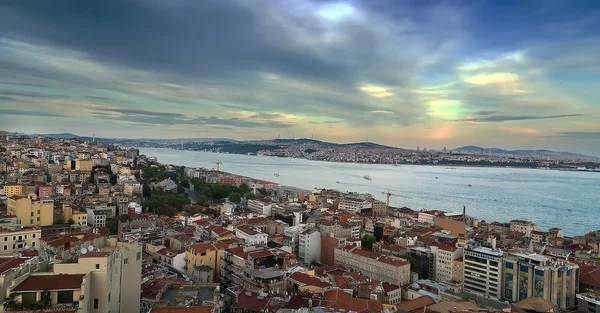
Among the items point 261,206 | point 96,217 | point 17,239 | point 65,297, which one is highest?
point 65,297

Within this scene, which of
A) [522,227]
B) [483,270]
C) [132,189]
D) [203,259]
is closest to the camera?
[203,259]

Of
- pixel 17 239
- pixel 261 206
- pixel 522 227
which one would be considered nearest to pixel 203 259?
pixel 17 239

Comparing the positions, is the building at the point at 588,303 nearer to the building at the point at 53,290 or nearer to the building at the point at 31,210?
the building at the point at 53,290

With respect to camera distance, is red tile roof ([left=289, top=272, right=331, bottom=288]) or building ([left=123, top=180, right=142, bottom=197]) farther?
building ([left=123, top=180, right=142, bottom=197])

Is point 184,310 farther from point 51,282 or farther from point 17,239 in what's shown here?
point 17,239

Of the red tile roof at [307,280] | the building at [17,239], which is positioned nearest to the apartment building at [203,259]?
the red tile roof at [307,280]

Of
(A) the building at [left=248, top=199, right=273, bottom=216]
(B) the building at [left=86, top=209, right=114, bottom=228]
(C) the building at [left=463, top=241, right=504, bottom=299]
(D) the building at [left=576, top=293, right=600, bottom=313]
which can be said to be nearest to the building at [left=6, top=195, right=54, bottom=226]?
(B) the building at [left=86, top=209, right=114, bottom=228]

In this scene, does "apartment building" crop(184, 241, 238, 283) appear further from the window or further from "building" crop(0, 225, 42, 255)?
the window
